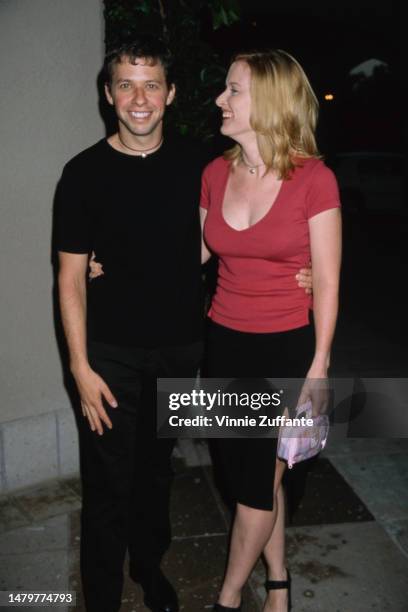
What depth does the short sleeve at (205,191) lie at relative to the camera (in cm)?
243

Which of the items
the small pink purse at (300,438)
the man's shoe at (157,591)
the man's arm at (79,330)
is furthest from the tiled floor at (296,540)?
the man's arm at (79,330)

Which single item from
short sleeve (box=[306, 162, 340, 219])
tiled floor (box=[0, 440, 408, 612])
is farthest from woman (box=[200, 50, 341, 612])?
tiled floor (box=[0, 440, 408, 612])

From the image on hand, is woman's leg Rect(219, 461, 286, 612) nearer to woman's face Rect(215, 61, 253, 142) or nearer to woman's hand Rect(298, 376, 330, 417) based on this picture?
woman's hand Rect(298, 376, 330, 417)

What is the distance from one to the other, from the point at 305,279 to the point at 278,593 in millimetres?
1378

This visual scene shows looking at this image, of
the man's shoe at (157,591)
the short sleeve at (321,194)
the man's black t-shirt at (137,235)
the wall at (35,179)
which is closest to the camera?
the short sleeve at (321,194)

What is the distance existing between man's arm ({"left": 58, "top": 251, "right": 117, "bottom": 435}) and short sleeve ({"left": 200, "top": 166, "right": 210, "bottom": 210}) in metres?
0.53

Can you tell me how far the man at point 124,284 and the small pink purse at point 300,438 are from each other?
0.47 meters

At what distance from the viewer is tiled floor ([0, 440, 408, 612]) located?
8.91ft

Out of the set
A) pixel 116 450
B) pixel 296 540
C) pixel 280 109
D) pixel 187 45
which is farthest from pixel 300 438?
pixel 187 45

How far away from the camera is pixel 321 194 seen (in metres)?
2.11

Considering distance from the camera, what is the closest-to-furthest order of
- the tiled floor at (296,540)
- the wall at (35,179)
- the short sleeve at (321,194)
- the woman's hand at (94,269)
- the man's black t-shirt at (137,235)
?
the short sleeve at (321,194) < the man's black t-shirt at (137,235) < the woman's hand at (94,269) < the tiled floor at (296,540) < the wall at (35,179)

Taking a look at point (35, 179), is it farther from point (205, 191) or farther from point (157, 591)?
point (157, 591)

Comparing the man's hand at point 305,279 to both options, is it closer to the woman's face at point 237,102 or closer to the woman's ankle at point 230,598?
the woman's face at point 237,102

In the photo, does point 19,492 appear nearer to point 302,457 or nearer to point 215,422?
Answer: point 215,422
